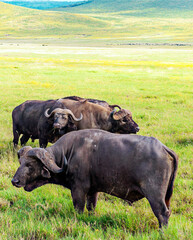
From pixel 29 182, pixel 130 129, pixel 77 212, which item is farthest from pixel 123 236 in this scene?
pixel 130 129

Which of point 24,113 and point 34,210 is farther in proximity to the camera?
point 24,113

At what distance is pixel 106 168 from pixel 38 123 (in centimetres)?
563

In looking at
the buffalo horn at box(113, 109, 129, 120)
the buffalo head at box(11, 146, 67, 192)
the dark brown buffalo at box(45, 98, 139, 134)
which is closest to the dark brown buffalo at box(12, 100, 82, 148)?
the dark brown buffalo at box(45, 98, 139, 134)

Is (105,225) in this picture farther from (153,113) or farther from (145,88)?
(145,88)

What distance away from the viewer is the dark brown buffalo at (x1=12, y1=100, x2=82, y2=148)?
1028 centimetres

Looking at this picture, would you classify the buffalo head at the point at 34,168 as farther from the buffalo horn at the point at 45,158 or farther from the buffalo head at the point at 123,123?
the buffalo head at the point at 123,123

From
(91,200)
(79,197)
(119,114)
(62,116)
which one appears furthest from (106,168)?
(119,114)

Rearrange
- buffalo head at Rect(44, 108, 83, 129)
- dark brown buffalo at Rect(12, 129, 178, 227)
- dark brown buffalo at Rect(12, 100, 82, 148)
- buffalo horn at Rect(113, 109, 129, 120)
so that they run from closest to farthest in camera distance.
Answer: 1. dark brown buffalo at Rect(12, 129, 178, 227)
2. buffalo head at Rect(44, 108, 83, 129)
3. dark brown buffalo at Rect(12, 100, 82, 148)
4. buffalo horn at Rect(113, 109, 129, 120)

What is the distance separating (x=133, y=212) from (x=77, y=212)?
1.02 meters

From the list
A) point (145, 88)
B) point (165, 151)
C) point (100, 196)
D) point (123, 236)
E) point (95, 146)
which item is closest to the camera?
point (123, 236)

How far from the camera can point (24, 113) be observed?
1127 centimetres

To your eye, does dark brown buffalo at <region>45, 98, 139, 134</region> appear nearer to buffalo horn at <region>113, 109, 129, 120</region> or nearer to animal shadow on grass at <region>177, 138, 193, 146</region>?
buffalo horn at <region>113, 109, 129, 120</region>

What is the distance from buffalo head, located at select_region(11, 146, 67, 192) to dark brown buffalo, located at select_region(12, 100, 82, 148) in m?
4.48

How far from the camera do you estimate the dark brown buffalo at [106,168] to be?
16.9ft
